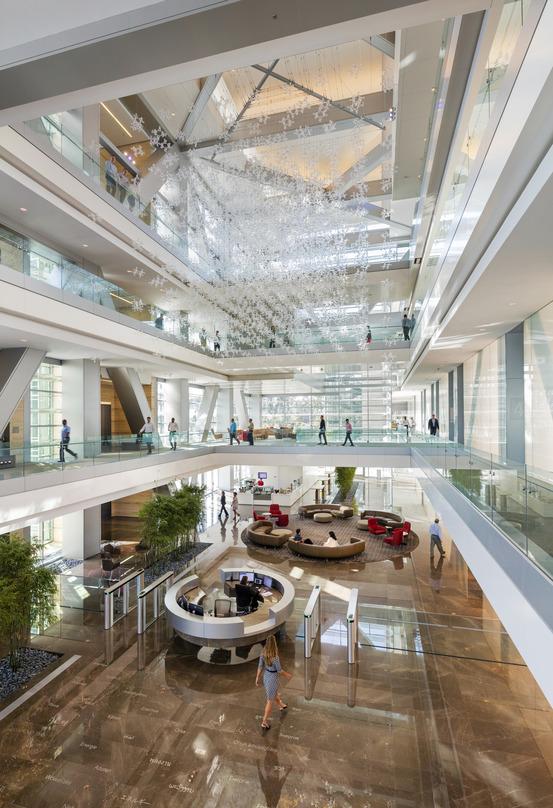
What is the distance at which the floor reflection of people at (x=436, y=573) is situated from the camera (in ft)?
35.3

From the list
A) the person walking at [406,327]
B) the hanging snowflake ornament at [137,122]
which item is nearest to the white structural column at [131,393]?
the hanging snowflake ornament at [137,122]

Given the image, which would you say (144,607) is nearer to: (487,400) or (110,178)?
(487,400)

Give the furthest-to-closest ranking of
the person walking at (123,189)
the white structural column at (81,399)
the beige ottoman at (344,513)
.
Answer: the beige ottoman at (344,513), the white structural column at (81,399), the person walking at (123,189)

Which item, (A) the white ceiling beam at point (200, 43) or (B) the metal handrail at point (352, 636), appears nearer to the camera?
(A) the white ceiling beam at point (200, 43)

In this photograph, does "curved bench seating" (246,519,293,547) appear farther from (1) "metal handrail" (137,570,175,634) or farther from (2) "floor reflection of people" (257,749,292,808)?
(2) "floor reflection of people" (257,749,292,808)

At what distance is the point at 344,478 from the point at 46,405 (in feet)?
47.1

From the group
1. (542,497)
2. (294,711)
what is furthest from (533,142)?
(294,711)

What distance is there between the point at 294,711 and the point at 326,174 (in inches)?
453

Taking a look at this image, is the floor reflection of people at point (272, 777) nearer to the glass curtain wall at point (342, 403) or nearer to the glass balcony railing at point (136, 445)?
the glass balcony railing at point (136, 445)

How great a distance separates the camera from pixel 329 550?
43.0ft

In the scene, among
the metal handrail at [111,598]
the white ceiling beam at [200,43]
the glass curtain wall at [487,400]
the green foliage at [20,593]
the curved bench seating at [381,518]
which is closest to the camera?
the white ceiling beam at [200,43]

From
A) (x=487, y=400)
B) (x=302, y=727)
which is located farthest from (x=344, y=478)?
(x=302, y=727)

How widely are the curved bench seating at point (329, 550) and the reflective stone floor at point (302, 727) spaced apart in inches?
178

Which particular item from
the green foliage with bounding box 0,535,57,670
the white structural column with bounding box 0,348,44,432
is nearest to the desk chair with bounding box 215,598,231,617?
the green foliage with bounding box 0,535,57,670
